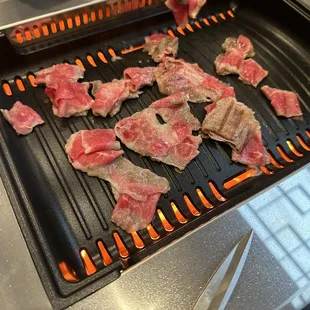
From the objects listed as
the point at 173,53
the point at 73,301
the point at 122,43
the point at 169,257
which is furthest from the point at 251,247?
the point at 122,43

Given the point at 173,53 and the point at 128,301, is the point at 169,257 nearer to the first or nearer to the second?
the point at 128,301

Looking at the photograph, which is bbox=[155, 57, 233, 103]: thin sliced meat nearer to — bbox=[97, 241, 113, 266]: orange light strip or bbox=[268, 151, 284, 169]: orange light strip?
bbox=[268, 151, 284, 169]: orange light strip

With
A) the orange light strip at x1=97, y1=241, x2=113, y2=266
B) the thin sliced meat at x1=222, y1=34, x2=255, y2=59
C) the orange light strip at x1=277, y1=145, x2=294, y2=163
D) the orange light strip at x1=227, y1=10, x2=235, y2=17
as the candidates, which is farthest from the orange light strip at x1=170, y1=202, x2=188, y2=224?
the orange light strip at x1=227, y1=10, x2=235, y2=17

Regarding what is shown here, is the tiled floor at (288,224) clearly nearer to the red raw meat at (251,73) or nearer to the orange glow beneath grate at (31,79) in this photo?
the red raw meat at (251,73)

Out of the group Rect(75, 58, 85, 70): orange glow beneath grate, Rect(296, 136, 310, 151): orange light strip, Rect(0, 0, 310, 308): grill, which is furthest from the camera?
Rect(75, 58, 85, 70): orange glow beneath grate

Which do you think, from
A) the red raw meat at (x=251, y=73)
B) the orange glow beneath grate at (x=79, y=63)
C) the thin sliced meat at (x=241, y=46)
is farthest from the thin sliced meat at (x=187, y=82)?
the orange glow beneath grate at (x=79, y=63)

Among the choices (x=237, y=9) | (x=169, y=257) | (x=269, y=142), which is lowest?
(x=169, y=257)
